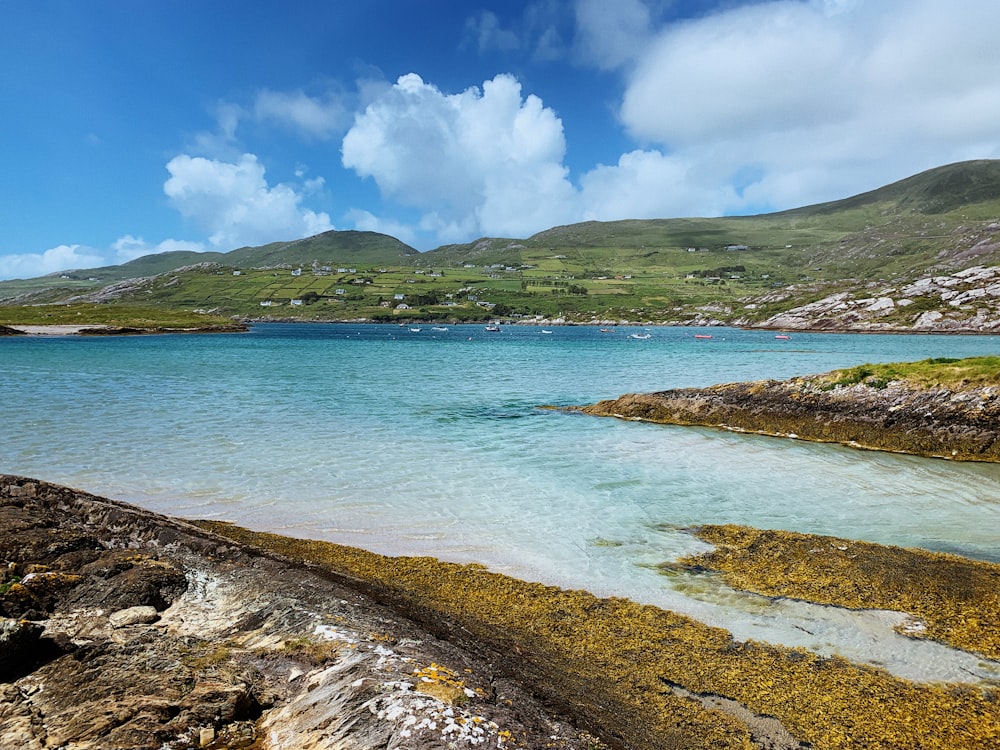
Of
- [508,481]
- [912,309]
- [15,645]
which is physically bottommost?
[912,309]

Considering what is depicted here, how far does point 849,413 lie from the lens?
876 inches

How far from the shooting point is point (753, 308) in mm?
188500

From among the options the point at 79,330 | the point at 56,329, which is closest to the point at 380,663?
the point at 79,330

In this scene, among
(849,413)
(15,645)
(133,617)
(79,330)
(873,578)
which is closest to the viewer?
(15,645)

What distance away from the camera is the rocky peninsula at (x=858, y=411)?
1945 cm

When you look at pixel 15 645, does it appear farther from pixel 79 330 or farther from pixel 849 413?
pixel 79 330

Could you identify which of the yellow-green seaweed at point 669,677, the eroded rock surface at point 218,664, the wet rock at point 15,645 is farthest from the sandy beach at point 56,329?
the yellow-green seaweed at point 669,677

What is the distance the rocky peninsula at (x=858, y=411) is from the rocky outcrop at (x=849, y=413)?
3 cm

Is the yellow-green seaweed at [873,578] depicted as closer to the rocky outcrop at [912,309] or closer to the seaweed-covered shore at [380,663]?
the seaweed-covered shore at [380,663]

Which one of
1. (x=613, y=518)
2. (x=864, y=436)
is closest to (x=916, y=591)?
(x=613, y=518)

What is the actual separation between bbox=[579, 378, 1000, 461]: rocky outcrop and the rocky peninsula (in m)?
0.03

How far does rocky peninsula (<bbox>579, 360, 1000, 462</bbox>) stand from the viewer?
1945 cm

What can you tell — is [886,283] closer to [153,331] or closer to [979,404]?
[979,404]

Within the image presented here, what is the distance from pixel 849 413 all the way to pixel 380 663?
22.9m
